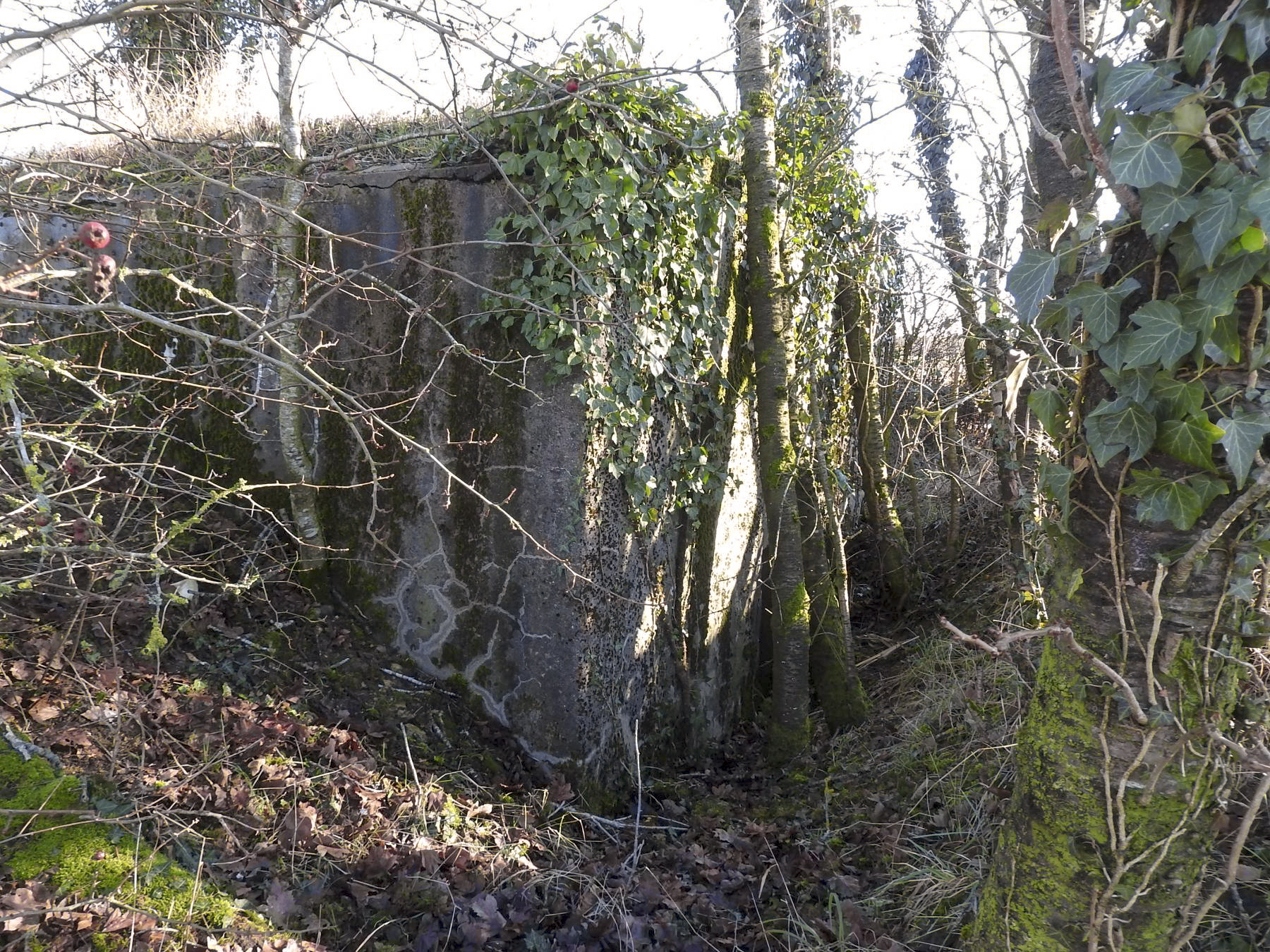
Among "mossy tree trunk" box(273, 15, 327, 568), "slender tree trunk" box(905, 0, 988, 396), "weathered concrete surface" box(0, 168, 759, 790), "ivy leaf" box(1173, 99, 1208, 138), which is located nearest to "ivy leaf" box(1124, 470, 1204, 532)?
Answer: "ivy leaf" box(1173, 99, 1208, 138)

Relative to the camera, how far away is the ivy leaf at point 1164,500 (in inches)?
70.8

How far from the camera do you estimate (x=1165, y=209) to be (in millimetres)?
1684

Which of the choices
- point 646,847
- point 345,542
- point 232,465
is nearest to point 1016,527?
point 646,847

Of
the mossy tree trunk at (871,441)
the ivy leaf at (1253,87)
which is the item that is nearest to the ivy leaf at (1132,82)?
the ivy leaf at (1253,87)

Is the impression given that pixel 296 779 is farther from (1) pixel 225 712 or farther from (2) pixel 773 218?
(2) pixel 773 218

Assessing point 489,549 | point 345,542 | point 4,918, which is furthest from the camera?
point 345,542

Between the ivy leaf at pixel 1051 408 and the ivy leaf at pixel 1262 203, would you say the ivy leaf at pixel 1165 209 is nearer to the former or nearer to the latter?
the ivy leaf at pixel 1262 203

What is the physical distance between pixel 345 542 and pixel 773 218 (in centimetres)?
305

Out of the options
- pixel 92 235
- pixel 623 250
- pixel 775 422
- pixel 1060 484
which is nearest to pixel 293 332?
pixel 623 250

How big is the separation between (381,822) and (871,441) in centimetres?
459

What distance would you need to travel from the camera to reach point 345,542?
4.18 metres

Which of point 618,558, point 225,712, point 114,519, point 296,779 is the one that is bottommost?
point 296,779

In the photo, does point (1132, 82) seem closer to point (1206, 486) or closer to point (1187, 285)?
point (1187, 285)

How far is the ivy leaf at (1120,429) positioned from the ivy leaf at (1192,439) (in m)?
0.03
